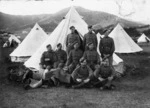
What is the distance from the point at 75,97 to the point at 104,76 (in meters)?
1.40

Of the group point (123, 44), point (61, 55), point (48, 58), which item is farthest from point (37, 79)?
point (123, 44)

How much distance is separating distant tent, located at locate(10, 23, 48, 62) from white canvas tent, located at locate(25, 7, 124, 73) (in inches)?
122

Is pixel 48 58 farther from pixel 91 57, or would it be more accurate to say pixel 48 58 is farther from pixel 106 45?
pixel 106 45

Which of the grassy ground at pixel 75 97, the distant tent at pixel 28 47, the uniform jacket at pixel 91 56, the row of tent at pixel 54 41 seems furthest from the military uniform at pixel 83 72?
the distant tent at pixel 28 47

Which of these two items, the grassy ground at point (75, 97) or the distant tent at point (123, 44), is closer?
the grassy ground at point (75, 97)

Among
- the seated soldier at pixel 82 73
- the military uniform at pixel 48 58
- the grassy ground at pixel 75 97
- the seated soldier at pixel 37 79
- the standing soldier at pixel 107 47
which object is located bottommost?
the grassy ground at pixel 75 97

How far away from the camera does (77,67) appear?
7398mm

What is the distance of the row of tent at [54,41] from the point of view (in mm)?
9883

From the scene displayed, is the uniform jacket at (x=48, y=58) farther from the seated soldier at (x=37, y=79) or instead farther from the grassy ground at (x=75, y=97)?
the grassy ground at (x=75, y=97)

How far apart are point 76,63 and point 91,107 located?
2.92 meters

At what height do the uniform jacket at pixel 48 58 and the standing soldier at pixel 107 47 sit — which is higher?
the standing soldier at pixel 107 47

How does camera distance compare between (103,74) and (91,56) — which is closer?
(103,74)

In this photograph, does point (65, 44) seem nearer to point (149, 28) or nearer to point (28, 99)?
point (28, 99)

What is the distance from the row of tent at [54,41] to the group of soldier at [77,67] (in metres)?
1.04
